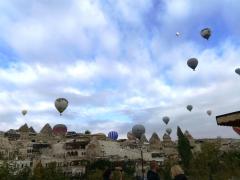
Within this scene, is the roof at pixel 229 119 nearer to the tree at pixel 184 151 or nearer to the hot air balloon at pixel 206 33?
the hot air balloon at pixel 206 33

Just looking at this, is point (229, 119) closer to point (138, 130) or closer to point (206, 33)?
point (138, 130)

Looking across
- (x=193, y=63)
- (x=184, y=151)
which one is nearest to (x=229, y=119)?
(x=193, y=63)

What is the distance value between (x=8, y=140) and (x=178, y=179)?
394 ft

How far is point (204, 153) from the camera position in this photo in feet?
228

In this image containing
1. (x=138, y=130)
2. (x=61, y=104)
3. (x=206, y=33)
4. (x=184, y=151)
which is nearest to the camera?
(x=138, y=130)

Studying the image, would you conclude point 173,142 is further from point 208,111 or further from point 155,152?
point 208,111

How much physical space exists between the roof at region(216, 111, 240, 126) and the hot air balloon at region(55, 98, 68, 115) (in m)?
45.8

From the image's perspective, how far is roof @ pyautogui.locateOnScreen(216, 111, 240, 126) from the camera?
1079 centimetres

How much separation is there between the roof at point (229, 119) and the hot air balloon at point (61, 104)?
45832 mm

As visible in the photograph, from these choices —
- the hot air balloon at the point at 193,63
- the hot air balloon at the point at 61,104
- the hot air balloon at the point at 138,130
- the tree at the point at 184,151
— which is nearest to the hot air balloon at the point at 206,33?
the hot air balloon at the point at 193,63

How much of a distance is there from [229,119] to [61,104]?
156ft

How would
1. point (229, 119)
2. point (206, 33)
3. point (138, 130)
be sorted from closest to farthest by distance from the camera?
point (229, 119) < point (138, 130) < point (206, 33)

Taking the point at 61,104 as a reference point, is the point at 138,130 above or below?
below

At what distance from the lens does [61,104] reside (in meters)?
57.3
